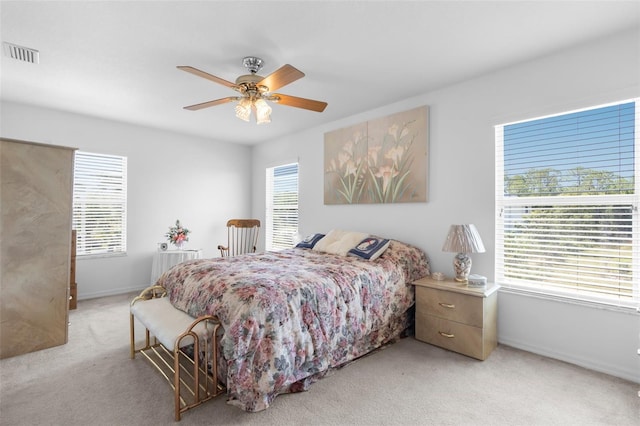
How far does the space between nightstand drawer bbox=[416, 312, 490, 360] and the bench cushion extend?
192cm

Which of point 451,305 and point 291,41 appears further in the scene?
point 451,305

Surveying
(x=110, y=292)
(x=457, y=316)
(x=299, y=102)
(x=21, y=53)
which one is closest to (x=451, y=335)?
(x=457, y=316)

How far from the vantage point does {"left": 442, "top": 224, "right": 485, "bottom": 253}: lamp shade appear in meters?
2.60

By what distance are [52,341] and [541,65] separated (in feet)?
15.7

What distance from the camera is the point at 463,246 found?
261 centimetres

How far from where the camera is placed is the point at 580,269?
7.81 feet

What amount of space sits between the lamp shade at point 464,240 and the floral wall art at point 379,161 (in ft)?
2.07

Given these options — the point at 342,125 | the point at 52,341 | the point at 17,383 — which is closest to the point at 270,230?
the point at 342,125

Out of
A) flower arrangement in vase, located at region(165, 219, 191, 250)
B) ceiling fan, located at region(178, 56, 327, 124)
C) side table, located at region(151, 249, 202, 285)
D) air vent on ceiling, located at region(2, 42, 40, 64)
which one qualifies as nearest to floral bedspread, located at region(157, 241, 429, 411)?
ceiling fan, located at region(178, 56, 327, 124)

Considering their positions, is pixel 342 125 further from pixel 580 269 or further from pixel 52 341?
pixel 52 341

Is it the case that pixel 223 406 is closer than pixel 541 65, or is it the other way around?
pixel 223 406

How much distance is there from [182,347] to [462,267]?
→ 233 centimetres

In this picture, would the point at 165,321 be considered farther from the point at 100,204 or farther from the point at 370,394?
the point at 100,204

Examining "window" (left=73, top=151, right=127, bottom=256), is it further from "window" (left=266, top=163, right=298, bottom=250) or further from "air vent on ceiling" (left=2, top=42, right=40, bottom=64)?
"window" (left=266, top=163, right=298, bottom=250)
